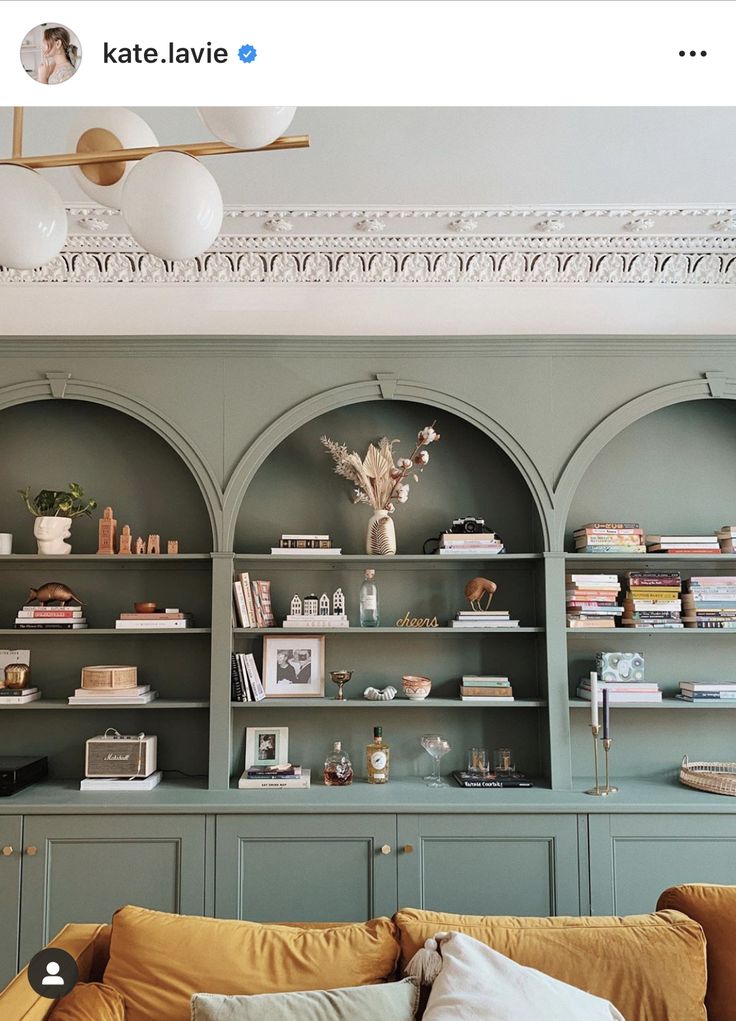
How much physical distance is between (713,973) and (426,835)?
4.04 feet

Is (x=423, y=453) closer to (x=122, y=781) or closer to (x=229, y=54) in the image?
(x=122, y=781)

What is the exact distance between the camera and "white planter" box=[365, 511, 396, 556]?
337 cm

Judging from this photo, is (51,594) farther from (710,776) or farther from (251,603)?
(710,776)

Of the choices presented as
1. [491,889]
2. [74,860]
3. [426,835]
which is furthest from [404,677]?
[74,860]

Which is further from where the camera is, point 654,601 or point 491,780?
point 654,601

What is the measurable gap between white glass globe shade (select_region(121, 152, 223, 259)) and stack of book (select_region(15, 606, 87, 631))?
2.31 metres

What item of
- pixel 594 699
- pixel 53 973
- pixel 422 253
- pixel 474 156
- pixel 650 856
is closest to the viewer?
pixel 53 973

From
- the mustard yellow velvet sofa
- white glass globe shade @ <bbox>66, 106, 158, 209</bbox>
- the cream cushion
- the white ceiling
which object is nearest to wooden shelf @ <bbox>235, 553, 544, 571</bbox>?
the white ceiling

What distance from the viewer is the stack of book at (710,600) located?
332 cm

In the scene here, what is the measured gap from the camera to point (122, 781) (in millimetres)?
3188

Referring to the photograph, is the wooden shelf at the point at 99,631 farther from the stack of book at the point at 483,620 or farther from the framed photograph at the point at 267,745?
the stack of book at the point at 483,620

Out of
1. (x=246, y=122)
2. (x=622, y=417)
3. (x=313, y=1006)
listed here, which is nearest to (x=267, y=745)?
(x=313, y=1006)

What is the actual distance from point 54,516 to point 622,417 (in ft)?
7.80

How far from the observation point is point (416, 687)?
3.32 metres
